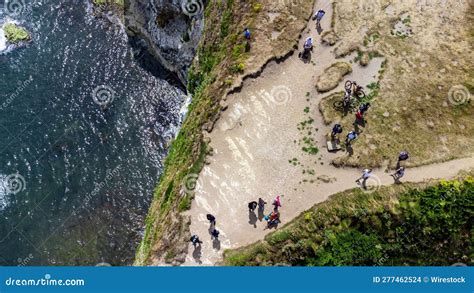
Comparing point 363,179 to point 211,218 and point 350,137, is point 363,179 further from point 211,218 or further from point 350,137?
point 211,218

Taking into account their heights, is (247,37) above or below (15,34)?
below

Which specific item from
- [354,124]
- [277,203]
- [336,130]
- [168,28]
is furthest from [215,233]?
[168,28]

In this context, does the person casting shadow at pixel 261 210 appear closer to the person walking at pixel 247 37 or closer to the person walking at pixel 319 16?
the person walking at pixel 247 37

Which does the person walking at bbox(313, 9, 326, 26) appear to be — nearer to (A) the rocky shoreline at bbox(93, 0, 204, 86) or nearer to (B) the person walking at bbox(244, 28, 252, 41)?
(B) the person walking at bbox(244, 28, 252, 41)

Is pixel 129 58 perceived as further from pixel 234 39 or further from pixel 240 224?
pixel 240 224

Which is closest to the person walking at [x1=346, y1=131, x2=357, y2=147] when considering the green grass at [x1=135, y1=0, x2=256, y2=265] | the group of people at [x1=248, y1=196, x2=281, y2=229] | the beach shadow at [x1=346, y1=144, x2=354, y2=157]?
the beach shadow at [x1=346, y1=144, x2=354, y2=157]

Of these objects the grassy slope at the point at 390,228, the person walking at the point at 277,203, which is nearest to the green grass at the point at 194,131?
the person walking at the point at 277,203
